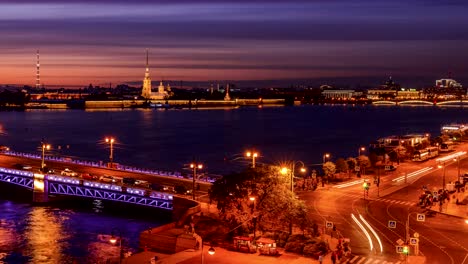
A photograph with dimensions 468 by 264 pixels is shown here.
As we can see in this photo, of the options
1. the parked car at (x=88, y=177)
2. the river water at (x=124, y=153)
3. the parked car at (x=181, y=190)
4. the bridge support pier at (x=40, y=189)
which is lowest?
the river water at (x=124, y=153)

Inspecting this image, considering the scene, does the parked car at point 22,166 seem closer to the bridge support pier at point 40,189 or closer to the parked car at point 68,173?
the bridge support pier at point 40,189

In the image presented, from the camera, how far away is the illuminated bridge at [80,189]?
124 feet

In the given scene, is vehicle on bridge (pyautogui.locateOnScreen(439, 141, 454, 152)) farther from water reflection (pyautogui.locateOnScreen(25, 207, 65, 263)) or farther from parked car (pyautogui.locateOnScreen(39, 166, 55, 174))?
water reflection (pyautogui.locateOnScreen(25, 207, 65, 263))

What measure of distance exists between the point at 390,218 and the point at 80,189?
21.8m

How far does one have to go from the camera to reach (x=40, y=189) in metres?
43.9

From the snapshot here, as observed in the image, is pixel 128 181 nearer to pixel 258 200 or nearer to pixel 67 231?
pixel 67 231

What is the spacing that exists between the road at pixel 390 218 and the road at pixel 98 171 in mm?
8041

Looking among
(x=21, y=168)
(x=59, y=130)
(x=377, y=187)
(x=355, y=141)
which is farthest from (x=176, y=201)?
(x=59, y=130)

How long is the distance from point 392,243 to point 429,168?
2353cm

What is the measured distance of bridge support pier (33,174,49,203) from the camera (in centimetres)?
A: 4388

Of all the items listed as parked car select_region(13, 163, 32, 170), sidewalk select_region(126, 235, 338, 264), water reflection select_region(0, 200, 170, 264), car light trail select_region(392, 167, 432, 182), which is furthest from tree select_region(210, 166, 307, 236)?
parked car select_region(13, 163, 32, 170)

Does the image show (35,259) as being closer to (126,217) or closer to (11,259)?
(11,259)

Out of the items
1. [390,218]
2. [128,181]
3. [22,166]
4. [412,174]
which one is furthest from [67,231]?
[412,174]

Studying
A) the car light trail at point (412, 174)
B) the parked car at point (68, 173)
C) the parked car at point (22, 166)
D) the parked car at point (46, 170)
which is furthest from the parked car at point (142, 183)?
the car light trail at point (412, 174)
